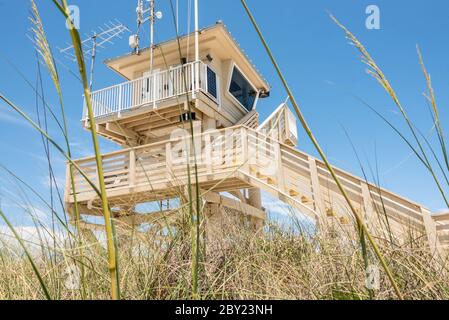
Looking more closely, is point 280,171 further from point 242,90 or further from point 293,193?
point 242,90

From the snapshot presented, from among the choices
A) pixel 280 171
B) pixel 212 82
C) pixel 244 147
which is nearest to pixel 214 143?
pixel 244 147

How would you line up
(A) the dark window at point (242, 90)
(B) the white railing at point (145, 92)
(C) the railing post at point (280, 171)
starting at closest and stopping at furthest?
(C) the railing post at point (280, 171)
(B) the white railing at point (145, 92)
(A) the dark window at point (242, 90)

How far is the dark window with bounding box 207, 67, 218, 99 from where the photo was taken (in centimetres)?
1080

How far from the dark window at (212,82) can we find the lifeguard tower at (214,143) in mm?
34

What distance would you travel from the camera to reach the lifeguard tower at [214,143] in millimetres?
6320

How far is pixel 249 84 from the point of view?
572 inches

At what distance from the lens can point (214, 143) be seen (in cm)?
852

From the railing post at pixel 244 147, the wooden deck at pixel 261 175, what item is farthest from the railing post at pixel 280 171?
the railing post at pixel 244 147

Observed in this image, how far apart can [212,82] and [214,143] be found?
11.2 feet

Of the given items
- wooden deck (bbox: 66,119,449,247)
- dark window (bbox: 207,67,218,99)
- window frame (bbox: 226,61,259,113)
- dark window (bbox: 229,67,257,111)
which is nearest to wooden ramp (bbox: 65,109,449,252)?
wooden deck (bbox: 66,119,449,247)

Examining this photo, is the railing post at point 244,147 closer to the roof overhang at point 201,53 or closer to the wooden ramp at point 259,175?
the wooden ramp at point 259,175
